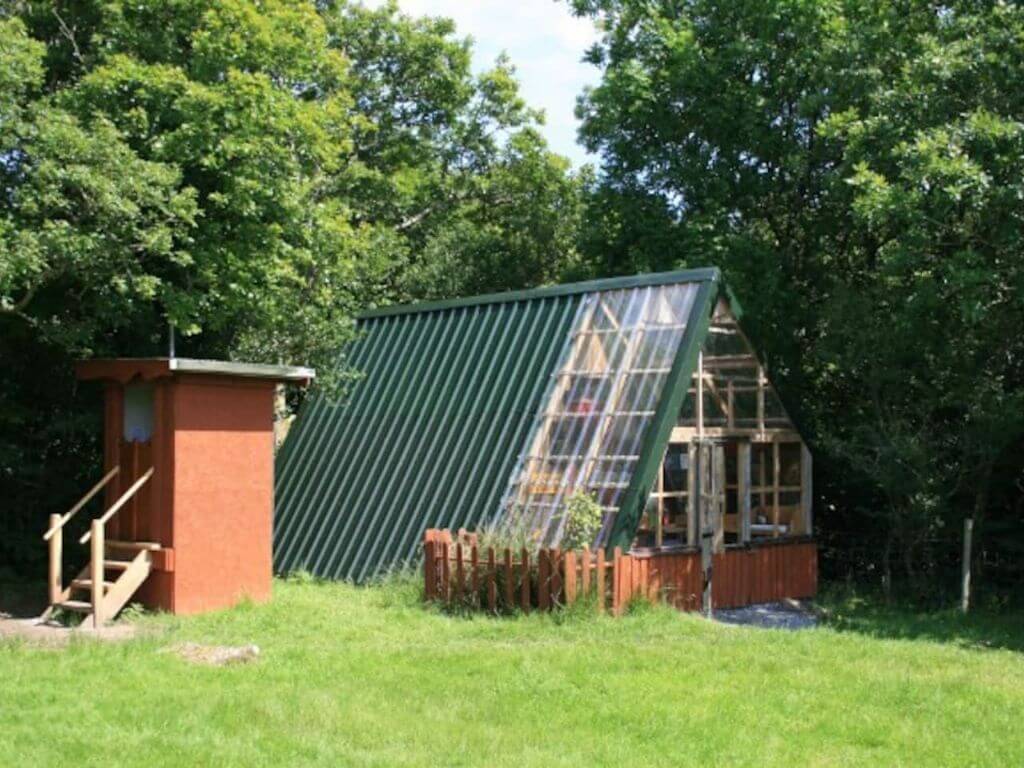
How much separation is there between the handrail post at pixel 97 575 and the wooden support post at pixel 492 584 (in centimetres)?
430

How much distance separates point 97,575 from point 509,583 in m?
4.54

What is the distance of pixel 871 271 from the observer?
20.5 meters

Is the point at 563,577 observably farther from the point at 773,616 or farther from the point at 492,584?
the point at 773,616

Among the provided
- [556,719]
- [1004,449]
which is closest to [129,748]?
[556,719]

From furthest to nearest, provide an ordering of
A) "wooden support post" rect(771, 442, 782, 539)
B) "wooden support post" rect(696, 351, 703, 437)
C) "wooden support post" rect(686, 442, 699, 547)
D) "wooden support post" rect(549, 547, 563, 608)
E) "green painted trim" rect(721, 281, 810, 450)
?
"wooden support post" rect(771, 442, 782, 539)
"green painted trim" rect(721, 281, 810, 450)
"wooden support post" rect(696, 351, 703, 437)
"wooden support post" rect(686, 442, 699, 547)
"wooden support post" rect(549, 547, 563, 608)

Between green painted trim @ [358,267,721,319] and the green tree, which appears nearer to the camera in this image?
the green tree

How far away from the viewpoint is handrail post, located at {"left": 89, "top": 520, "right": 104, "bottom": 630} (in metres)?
12.8

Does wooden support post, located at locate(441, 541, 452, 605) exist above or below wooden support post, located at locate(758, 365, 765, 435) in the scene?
below

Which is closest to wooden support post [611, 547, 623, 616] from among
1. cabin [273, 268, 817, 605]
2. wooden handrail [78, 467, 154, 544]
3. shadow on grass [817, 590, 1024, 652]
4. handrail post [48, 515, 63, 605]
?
cabin [273, 268, 817, 605]

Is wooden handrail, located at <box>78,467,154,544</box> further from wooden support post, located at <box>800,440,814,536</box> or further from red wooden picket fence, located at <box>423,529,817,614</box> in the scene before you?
wooden support post, located at <box>800,440,814,536</box>

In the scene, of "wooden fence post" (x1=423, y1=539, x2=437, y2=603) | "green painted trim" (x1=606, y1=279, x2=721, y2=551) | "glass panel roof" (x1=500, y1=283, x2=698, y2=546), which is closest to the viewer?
"green painted trim" (x1=606, y1=279, x2=721, y2=551)

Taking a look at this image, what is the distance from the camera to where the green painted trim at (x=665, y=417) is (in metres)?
14.0

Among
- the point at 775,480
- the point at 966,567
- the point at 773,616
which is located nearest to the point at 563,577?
the point at 773,616

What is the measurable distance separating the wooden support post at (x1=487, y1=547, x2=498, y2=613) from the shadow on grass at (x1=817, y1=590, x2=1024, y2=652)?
12.6 feet
